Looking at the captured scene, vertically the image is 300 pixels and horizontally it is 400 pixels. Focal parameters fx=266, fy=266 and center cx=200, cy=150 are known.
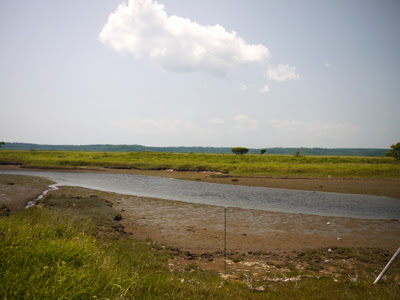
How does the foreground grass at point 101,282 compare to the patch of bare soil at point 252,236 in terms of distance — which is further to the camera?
the patch of bare soil at point 252,236

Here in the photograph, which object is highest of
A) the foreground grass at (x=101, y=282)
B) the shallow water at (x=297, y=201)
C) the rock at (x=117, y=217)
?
the foreground grass at (x=101, y=282)

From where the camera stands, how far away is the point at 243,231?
15.1 m

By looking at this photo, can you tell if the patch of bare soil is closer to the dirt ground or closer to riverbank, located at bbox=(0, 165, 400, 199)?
the dirt ground

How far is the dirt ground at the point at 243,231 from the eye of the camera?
11.5 meters

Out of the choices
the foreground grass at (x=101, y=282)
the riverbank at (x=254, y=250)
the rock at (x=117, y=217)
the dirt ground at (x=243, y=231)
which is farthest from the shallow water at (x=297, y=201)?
the foreground grass at (x=101, y=282)

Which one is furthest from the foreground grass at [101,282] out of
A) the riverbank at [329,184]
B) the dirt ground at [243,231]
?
the riverbank at [329,184]

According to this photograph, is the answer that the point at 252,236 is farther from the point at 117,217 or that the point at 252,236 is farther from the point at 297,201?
the point at 297,201

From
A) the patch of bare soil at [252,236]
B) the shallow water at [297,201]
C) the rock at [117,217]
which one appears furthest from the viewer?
the shallow water at [297,201]

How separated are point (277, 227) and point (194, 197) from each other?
12065 mm

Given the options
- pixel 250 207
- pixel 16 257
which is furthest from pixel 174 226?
pixel 16 257

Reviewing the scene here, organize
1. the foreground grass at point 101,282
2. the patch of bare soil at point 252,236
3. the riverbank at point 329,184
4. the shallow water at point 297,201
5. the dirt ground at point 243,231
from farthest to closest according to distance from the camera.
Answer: the riverbank at point 329,184
the shallow water at point 297,201
the dirt ground at point 243,231
the patch of bare soil at point 252,236
the foreground grass at point 101,282

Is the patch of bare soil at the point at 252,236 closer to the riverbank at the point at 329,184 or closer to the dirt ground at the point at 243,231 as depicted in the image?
the dirt ground at the point at 243,231

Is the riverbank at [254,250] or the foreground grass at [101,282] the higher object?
the foreground grass at [101,282]

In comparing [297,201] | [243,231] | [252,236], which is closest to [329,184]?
[297,201]
